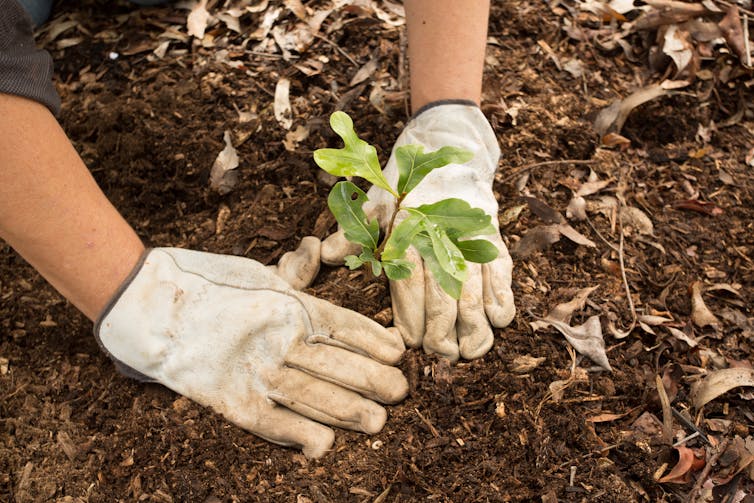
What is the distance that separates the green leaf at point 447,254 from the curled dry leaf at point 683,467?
3.14ft

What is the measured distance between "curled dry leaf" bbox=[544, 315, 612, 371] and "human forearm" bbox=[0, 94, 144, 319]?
1.53m

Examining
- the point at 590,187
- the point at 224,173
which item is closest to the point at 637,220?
the point at 590,187

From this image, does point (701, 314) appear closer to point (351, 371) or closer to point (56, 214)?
point (351, 371)

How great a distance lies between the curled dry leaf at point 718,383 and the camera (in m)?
2.16

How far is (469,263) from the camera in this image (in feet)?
7.39

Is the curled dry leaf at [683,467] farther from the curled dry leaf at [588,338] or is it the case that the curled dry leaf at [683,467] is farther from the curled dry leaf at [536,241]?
the curled dry leaf at [536,241]

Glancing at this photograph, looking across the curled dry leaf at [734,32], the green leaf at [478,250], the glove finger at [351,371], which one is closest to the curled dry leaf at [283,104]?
the glove finger at [351,371]

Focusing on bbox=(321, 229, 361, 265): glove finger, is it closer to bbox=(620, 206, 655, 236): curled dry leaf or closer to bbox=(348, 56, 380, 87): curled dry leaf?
bbox=(348, 56, 380, 87): curled dry leaf

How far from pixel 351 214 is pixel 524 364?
78 centimetres

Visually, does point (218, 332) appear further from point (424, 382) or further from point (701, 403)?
point (701, 403)

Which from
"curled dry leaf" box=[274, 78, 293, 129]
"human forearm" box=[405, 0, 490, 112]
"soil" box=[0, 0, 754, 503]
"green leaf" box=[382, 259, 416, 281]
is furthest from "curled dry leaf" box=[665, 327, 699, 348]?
"curled dry leaf" box=[274, 78, 293, 129]

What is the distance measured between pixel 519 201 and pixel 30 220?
5.84ft

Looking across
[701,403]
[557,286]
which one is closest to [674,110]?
[557,286]

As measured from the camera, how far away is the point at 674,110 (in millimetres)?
2941
